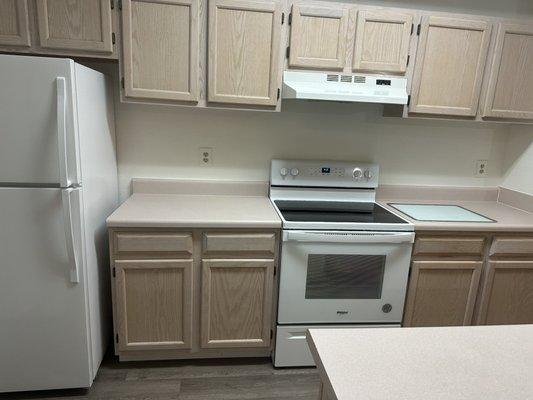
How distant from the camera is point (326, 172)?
7.79ft

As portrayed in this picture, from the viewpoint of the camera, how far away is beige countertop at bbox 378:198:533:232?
201cm

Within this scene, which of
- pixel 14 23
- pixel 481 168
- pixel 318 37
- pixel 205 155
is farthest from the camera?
pixel 481 168

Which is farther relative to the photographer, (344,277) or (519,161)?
(519,161)

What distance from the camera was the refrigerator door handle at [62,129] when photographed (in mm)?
1502

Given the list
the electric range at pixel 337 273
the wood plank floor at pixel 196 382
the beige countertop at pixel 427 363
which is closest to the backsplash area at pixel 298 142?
the electric range at pixel 337 273

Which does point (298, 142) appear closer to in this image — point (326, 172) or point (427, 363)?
point (326, 172)

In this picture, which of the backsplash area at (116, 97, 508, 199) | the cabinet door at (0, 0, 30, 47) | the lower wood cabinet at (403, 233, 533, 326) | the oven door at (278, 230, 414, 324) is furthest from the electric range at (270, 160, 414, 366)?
the cabinet door at (0, 0, 30, 47)

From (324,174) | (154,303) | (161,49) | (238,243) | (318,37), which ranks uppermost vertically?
(318,37)

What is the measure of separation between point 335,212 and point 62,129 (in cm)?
150

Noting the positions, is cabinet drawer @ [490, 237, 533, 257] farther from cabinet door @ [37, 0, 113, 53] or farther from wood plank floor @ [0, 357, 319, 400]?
cabinet door @ [37, 0, 113, 53]

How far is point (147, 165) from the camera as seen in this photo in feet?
7.64

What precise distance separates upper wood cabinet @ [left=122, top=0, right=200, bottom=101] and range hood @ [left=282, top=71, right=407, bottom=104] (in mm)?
522

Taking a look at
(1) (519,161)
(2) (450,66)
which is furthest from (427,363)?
(1) (519,161)

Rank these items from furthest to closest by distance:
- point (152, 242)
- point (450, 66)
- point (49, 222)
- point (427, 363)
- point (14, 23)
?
1. point (450, 66)
2. point (152, 242)
3. point (14, 23)
4. point (49, 222)
5. point (427, 363)
